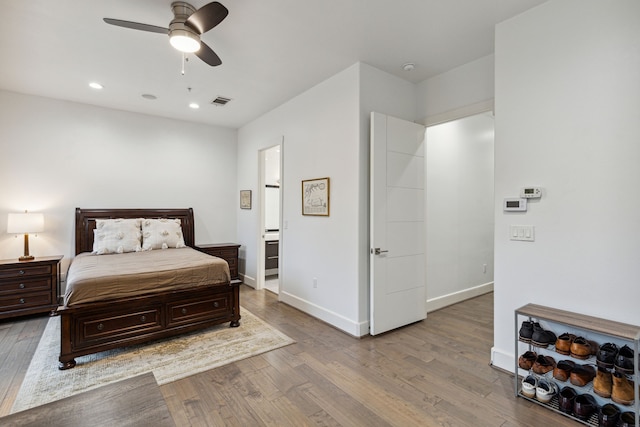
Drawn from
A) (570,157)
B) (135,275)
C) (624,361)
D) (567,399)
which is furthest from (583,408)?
(135,275)

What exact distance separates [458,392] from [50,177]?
5.60 metres

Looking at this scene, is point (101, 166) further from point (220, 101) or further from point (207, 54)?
point (207, 54)

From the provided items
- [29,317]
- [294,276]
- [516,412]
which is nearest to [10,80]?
[29,317]

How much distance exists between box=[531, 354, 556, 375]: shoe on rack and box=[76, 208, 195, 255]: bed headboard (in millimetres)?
4941

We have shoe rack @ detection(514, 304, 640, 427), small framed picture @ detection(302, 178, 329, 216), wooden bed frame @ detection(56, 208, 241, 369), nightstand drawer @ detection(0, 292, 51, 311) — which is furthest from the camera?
small framed picture @ detection(302, 178, 329, 216)

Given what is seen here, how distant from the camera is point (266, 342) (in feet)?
10.2

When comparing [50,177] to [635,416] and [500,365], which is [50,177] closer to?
[500,365]

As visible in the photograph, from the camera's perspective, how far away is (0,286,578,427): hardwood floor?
2002 millimetres

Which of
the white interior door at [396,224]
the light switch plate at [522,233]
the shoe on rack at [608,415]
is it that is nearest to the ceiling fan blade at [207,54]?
the white interior door at [396,224]

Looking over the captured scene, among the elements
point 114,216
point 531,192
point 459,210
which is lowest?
point 114,216

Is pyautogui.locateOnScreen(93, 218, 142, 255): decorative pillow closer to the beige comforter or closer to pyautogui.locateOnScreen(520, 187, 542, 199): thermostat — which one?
the beige comforter

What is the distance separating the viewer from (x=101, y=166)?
4703 millimetres

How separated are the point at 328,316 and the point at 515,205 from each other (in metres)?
2.28

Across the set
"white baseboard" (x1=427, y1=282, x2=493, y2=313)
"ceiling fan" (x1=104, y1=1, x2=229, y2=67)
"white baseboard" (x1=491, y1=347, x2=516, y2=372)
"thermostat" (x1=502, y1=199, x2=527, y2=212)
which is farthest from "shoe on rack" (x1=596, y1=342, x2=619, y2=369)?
"ceiling fan" (x1=104, y1=1, x2=229, y2=67)
